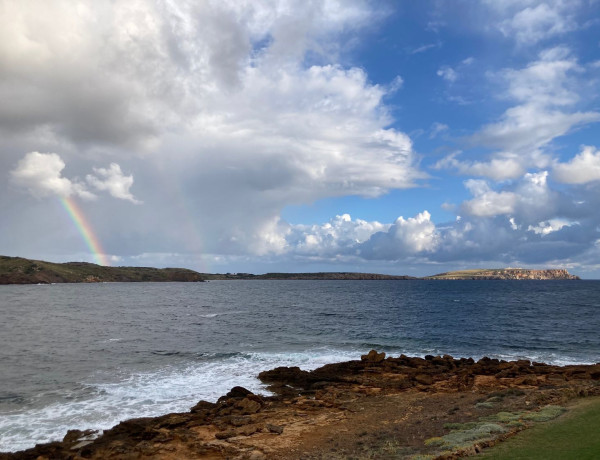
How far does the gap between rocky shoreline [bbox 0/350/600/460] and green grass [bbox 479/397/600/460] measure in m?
0.69

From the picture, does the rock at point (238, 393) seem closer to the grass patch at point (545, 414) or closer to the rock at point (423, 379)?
the rock at point (423, 379)

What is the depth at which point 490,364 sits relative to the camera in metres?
33.4

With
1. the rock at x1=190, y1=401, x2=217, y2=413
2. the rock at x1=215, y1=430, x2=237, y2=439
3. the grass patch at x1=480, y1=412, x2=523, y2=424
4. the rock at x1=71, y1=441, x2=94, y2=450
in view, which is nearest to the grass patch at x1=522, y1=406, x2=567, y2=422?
the grass patch at x1=480, y1=412, x2=523, y2=424

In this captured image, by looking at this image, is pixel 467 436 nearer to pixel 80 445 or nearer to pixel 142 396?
pixel 80 445

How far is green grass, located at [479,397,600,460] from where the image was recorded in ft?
42.5

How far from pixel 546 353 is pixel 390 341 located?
16.8m

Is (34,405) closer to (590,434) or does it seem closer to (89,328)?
(590,434)

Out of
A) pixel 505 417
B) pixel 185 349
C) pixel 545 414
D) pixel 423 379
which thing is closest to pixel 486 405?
pixel 505 417

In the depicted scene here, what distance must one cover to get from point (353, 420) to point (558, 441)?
372 inches

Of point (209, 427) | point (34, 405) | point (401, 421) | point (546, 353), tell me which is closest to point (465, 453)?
point (401, 421)

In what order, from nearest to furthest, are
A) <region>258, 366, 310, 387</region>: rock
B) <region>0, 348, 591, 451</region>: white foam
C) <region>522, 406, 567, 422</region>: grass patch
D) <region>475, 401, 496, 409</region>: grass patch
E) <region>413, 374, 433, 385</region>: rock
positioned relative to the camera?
<region>522, 406, 567, 422</region>: grass patch, <region>475, 401, 496, 409</region>: grass patch, <region>0, 348, 591, 451</region>: white foam, <region>413, 374, 433, 385</region>: rock, <region>258, 366, 310, 387</region>: rock

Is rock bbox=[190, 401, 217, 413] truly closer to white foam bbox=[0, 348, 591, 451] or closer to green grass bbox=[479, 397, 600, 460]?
white foam bbox=[0, 348, 591, 451]

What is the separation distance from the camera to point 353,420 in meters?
21.1

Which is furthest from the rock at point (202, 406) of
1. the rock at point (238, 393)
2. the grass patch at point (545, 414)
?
the grass patch at point (545, 414)
